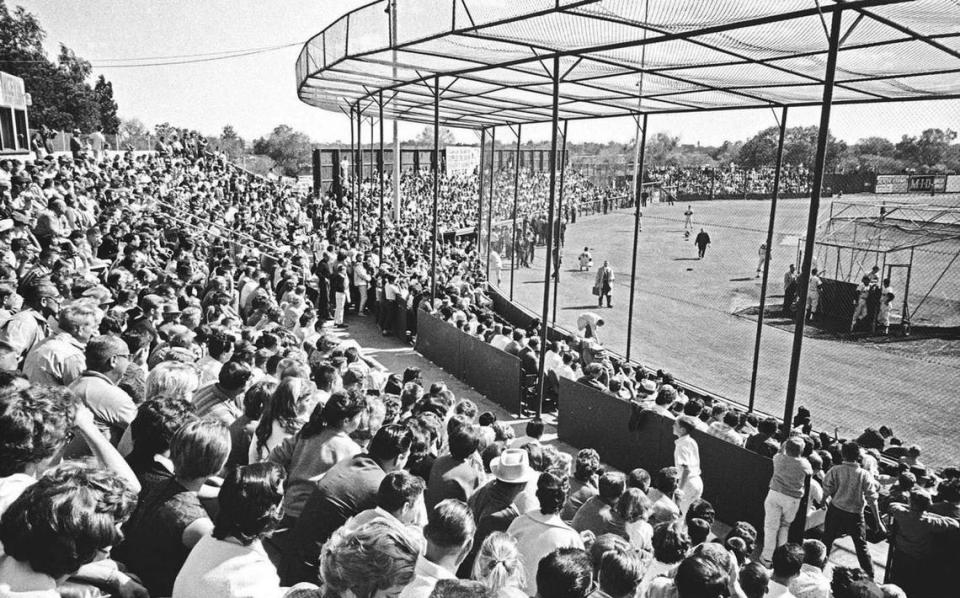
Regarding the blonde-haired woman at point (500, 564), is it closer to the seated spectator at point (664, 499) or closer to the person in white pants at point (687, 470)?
the seated spectator at point (664, 499)

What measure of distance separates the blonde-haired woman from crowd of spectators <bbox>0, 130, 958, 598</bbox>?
11mm

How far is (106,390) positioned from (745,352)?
15.9 m

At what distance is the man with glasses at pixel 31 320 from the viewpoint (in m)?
5.77

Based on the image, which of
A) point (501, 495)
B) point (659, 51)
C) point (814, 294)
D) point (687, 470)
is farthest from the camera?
point (814, 294)

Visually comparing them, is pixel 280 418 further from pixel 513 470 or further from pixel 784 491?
pixel 784 491

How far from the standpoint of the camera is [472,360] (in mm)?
12266

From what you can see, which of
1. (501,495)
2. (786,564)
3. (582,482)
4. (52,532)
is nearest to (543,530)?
(501,495)

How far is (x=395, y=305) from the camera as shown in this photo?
1526 cm

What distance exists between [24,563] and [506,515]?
2814 mm

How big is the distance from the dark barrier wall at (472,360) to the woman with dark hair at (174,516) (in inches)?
319

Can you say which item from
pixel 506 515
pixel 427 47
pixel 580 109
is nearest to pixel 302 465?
pixel 506 515

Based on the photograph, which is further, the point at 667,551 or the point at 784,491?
the point at 784,491

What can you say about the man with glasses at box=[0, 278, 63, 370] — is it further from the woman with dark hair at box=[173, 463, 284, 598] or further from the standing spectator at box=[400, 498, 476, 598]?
the standing spectator at box=[400, 498, 476, 598]

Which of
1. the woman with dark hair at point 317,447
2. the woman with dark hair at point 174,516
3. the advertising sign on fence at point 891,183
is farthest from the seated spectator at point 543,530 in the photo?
the advertising sign on fence at point 891,183
